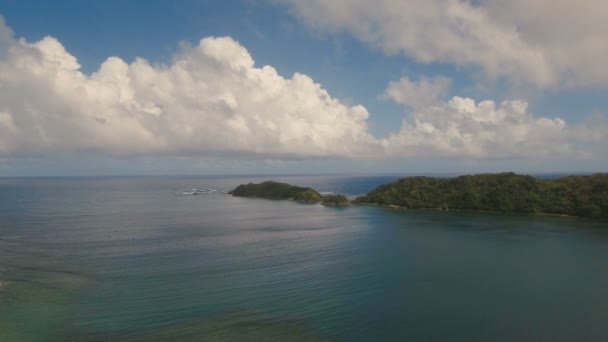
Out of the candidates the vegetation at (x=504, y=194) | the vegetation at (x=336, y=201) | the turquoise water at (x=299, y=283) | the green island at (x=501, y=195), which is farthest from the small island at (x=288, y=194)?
the turquoise water at (x=299, y=283)

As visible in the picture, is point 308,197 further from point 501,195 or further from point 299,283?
point 299,283

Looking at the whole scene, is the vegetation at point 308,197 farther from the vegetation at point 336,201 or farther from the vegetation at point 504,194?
the vegetation at point 504,194

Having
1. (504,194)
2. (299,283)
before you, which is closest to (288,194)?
(504,194)

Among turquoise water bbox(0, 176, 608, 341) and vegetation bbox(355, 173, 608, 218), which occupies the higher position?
vegetation bbox(355, 173, 608, 218)

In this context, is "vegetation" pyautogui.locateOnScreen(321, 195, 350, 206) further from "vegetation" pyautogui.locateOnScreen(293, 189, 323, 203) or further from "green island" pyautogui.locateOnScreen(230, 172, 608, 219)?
"vegetation" pyautogui.locateOnScreen(293, 189, 323, 203)

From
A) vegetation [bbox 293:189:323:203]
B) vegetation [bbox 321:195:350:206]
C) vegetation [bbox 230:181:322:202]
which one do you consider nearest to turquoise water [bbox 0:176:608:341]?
vegetation [bbox 321:195:350:206]

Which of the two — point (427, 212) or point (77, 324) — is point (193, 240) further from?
point (427, 212)
